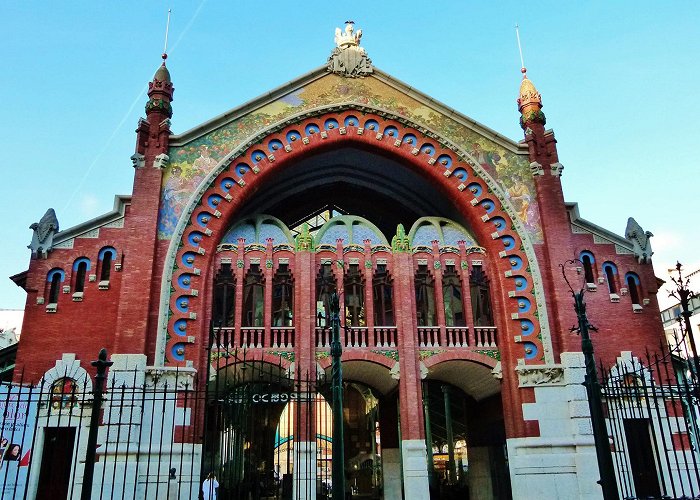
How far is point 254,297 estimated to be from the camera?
72.5 feet

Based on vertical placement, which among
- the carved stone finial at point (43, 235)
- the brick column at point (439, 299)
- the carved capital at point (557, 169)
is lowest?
the brick column at point (439, 299)

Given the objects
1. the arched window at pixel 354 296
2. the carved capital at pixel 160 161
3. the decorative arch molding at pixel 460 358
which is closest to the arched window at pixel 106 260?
the carved capital at pixel 160 161

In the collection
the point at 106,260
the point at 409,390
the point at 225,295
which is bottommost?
the point at 409,390

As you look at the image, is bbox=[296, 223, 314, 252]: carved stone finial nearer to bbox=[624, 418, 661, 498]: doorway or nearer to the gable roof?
the gable roof

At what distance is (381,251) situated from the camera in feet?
71.7

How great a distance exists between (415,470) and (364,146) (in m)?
11.6

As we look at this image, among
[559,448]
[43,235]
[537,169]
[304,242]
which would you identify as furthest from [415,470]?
[43,235]

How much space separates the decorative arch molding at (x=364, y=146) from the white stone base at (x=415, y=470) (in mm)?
4587

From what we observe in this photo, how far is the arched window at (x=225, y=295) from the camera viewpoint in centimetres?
2083

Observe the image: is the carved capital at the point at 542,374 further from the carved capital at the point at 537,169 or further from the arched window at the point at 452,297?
the carved capital at the point at 537,169

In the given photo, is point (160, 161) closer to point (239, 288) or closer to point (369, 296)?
point (239, 288)

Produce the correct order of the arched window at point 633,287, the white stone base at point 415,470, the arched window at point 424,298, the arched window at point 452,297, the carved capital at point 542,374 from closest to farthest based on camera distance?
the white stone base at point 415,470
the carved capital at point 542,374
the arched window at point 633,287
the arched window at point 424,298
the arched window at point 452,297

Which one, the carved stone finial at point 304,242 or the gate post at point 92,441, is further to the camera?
the carved stone finial at point 304,242

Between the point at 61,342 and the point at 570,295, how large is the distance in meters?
16.6
